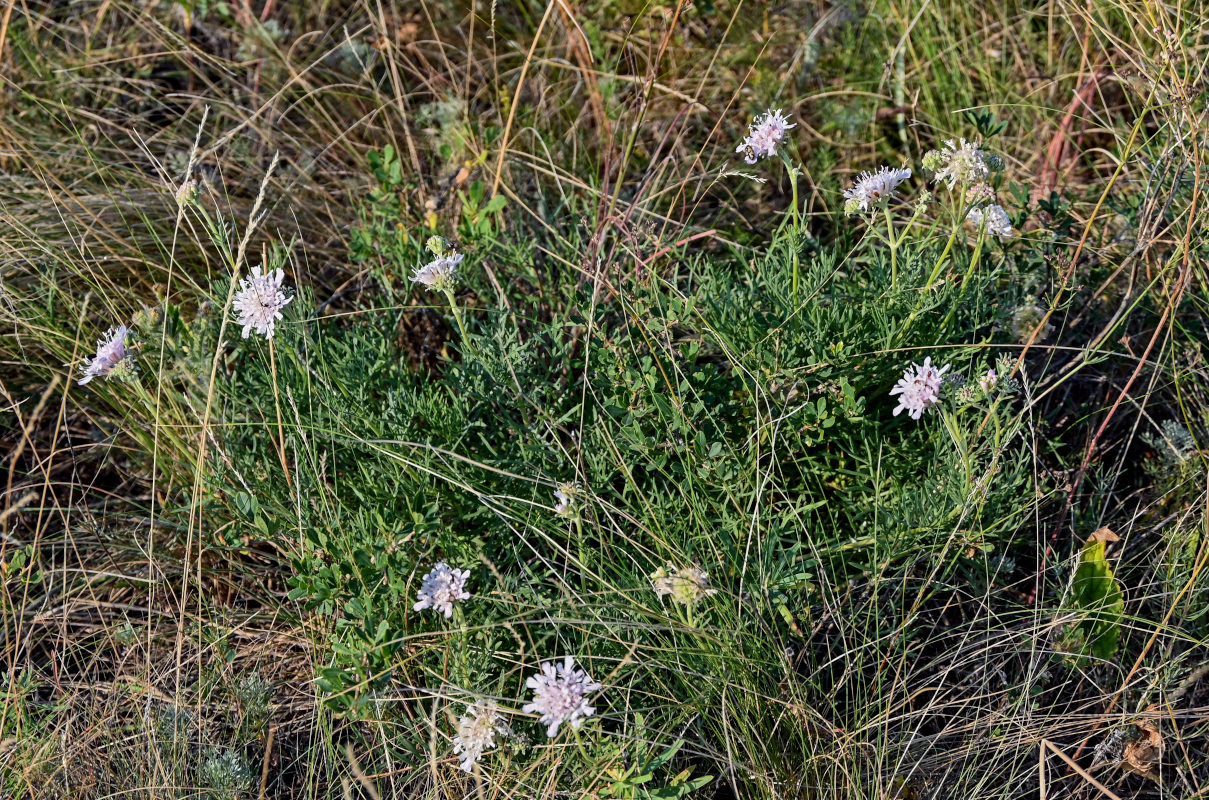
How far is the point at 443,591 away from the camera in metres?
1.55

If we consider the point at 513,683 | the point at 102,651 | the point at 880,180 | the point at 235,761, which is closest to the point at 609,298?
the point at 880,180

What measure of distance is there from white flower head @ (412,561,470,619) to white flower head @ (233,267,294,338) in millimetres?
490

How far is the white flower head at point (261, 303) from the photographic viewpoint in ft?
5.48

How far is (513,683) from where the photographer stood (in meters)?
1.77

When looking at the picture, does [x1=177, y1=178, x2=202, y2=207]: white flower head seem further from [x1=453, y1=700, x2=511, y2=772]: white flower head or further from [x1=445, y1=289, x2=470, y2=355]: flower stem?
[x1=453, y1=700, x2=511, y2=772]: white flower head

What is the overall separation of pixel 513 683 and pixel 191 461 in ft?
2.67

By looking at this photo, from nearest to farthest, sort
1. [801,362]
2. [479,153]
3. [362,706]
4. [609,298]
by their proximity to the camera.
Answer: [362,706], [801,362], [609,298], [479,153]

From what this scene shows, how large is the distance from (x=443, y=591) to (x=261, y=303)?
0.58 m

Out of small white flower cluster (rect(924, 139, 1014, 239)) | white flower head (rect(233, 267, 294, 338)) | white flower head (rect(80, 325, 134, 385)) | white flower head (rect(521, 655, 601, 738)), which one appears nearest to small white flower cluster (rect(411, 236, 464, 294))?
white flower head (rect(233, 267, 294, 338))

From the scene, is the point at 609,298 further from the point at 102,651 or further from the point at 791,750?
the point at 102,651

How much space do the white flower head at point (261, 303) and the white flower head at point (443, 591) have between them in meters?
0.49

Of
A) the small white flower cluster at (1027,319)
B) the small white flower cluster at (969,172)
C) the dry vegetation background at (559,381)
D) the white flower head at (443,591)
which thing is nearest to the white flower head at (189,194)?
the dry vegetation background at (559,381)

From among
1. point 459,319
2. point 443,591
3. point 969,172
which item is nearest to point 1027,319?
point 969,172

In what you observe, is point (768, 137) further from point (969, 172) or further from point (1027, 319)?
point (1027, 319)
